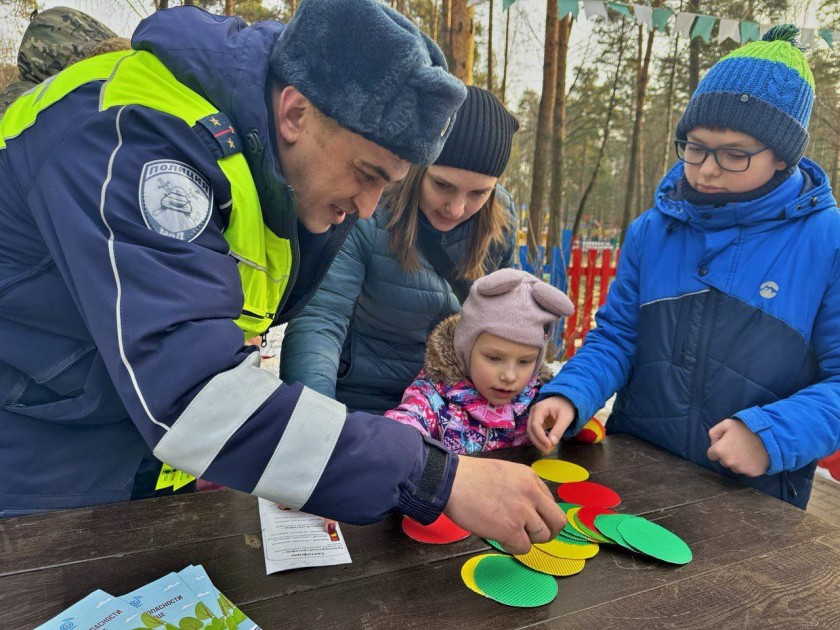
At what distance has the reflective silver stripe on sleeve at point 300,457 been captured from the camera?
843mm

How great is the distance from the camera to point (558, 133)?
10.2 meters

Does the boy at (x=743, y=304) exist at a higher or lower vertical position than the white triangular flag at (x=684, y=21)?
lower

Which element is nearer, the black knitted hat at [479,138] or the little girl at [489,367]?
the little girl at [489,367]

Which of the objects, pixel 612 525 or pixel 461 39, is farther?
pixel 461 39

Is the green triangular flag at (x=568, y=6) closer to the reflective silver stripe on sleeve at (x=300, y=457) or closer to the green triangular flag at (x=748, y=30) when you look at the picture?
the green triangular flag at (x=748, y=30)

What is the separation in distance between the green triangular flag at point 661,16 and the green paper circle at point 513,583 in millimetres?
5277

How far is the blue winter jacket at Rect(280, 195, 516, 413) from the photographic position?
1.94m

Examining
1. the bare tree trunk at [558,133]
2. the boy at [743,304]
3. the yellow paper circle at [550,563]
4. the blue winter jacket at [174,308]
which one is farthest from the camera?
the bare tree trunk at [558,133]

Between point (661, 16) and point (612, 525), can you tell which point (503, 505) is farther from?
point (661, 16)

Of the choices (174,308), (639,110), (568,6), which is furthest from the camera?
(639,110)

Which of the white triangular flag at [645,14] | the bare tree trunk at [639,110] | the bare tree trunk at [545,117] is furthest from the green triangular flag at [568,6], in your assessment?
the bare tree trunk at [639,110]

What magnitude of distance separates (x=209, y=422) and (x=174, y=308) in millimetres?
171

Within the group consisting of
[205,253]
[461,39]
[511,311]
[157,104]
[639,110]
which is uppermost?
[639,110]

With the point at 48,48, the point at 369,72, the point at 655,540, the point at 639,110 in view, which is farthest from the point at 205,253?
the point at 639,110
